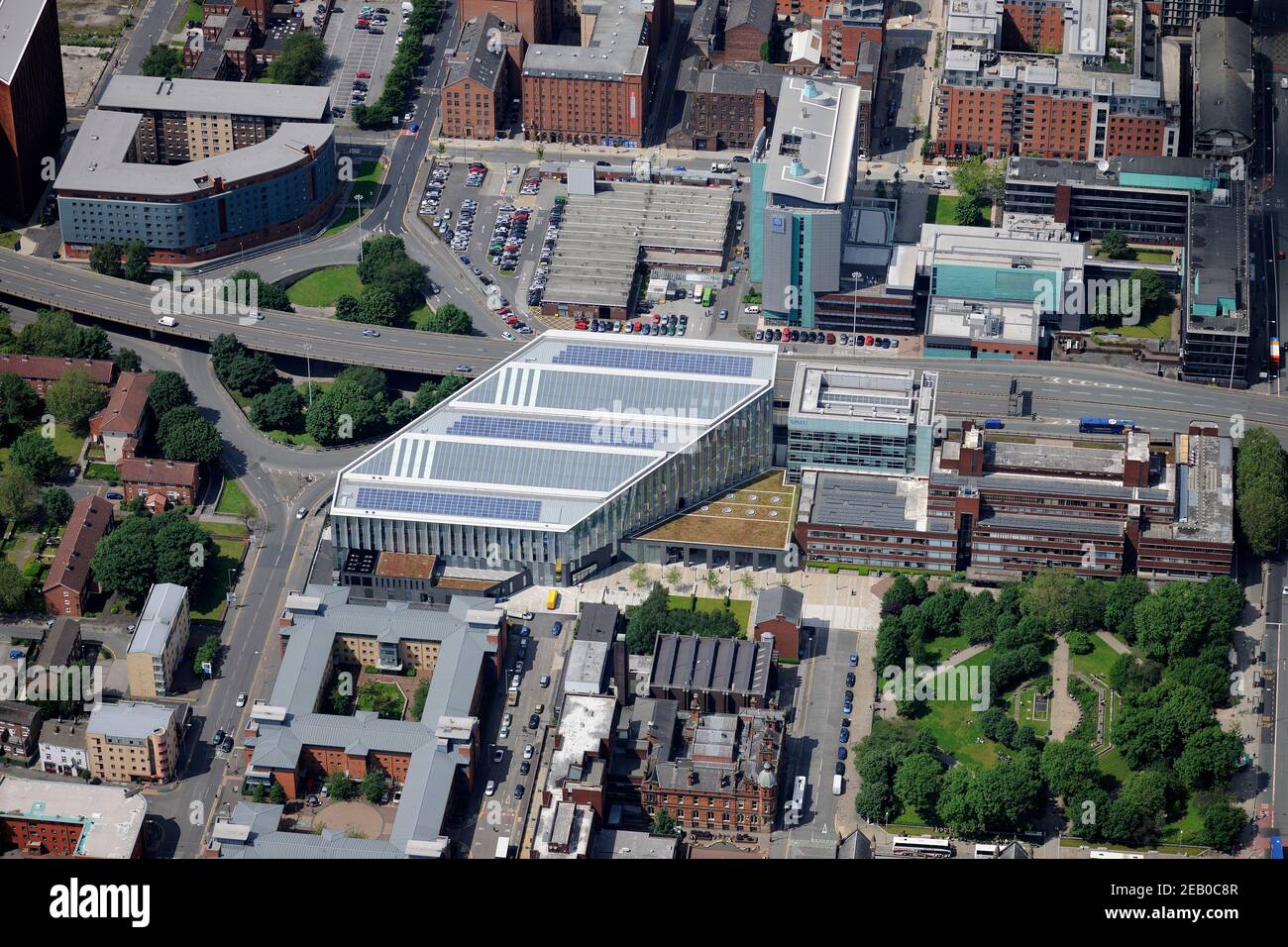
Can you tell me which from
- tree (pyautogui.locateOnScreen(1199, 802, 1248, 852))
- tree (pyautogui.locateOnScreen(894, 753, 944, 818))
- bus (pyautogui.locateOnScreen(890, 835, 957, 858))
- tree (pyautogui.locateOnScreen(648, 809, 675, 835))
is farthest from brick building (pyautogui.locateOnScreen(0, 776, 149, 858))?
tree (pyautogui.locateOnScreen(1199, 802, 1248, 852))

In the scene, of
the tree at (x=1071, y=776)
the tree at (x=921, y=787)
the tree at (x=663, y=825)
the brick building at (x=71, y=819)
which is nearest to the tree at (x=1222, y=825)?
the tree at (x=1071, y=776)

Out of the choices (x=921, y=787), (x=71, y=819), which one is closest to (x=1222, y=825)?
(x=921, y=787)

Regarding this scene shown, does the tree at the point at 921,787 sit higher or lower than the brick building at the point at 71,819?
higher

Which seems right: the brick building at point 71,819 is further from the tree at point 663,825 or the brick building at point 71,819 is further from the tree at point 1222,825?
the tree at point 1222,825

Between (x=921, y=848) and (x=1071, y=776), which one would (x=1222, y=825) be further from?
(x=921, y=848)

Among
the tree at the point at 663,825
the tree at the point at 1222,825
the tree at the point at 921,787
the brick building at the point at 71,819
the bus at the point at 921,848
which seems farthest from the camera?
the tree at the point at 663,825
